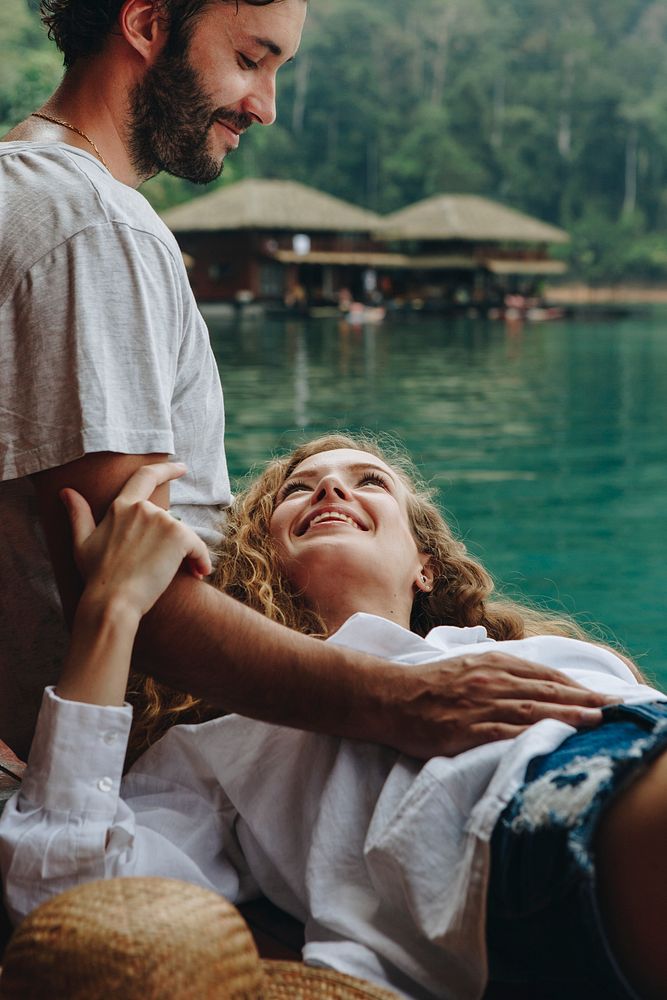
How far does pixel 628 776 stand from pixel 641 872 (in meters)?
0.08

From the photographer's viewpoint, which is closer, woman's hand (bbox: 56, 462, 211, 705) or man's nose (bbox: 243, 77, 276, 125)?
woman's hand (bbox: 56, 462, 211, 705)

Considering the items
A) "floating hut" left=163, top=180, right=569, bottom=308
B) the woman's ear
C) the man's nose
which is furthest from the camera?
"floating hut" left=163, top=180, right=569, bottom=308

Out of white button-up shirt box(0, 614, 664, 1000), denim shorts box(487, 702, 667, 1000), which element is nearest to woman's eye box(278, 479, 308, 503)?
white button-up shirt box(0, 614, 664, 1000)

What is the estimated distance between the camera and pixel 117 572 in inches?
44.8

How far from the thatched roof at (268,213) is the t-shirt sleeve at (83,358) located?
95.3 ft

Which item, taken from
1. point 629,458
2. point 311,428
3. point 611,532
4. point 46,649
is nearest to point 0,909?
point 46,649

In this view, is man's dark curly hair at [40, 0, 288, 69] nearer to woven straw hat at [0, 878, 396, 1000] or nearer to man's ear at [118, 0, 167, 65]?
man's ear at [118, 0, 167, 65]

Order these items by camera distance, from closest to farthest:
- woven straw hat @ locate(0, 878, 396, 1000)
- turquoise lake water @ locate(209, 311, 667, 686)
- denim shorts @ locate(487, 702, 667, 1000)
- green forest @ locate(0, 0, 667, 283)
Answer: woven straw hat @ locate(0, 878, 396, 1000), denim shorts @ locate(487, 702, 667, 1000), turquoise lake water @ locate(209, 311, 667, 686), green forest @ locate(0, 0, 667, 283)

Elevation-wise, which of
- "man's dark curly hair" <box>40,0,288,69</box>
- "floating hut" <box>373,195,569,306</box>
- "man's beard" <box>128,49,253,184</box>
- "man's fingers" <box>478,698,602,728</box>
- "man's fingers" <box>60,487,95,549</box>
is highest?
"man's dark curly hair" <box>40,0,288,69</box>

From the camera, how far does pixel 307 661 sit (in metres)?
1.18

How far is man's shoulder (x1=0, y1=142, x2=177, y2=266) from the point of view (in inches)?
47.3

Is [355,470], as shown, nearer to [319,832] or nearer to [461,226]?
[319,832]

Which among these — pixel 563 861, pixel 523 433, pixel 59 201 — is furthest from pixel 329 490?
pixel 523 433

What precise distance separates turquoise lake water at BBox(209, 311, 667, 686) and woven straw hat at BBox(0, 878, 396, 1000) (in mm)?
2222
